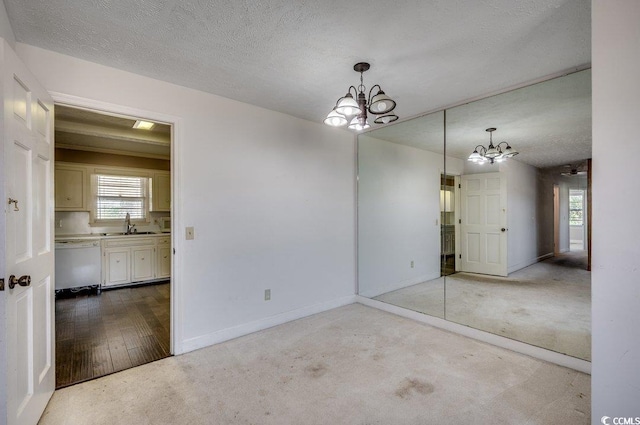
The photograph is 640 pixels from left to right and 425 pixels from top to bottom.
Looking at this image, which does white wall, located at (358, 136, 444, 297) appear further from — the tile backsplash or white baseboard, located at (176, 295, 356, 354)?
the tile backsplash

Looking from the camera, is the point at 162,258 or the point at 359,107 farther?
the point at 162,258

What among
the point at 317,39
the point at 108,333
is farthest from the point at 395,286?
the point at 108,333

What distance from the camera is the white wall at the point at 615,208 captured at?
127 cm

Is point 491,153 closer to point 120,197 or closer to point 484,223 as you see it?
point 484,223

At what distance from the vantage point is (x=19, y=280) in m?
1.45

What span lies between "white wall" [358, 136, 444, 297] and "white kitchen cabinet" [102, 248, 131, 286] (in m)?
3.95

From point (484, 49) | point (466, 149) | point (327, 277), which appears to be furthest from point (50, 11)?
point (466, 149)

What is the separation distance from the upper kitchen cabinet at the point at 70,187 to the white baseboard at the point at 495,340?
5.20 metres

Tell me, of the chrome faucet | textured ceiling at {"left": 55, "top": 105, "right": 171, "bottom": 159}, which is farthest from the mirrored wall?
the chrome faucet

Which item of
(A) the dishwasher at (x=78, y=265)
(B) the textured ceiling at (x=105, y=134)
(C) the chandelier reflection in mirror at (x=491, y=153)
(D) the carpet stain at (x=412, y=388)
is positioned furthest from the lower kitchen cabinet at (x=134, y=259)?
(C) the chandelier reflection in mirror at (x=491, y=153)

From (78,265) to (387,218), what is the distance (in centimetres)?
480

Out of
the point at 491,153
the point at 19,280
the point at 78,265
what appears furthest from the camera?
the point at 78,265

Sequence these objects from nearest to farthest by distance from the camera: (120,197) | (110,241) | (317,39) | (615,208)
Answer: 1. (615,208)
2. (317,39)
3. (110,241)
4. (120,197)

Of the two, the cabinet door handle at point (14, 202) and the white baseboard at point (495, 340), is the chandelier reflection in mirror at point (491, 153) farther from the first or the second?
the cabinet door handle at point (14, 202)
